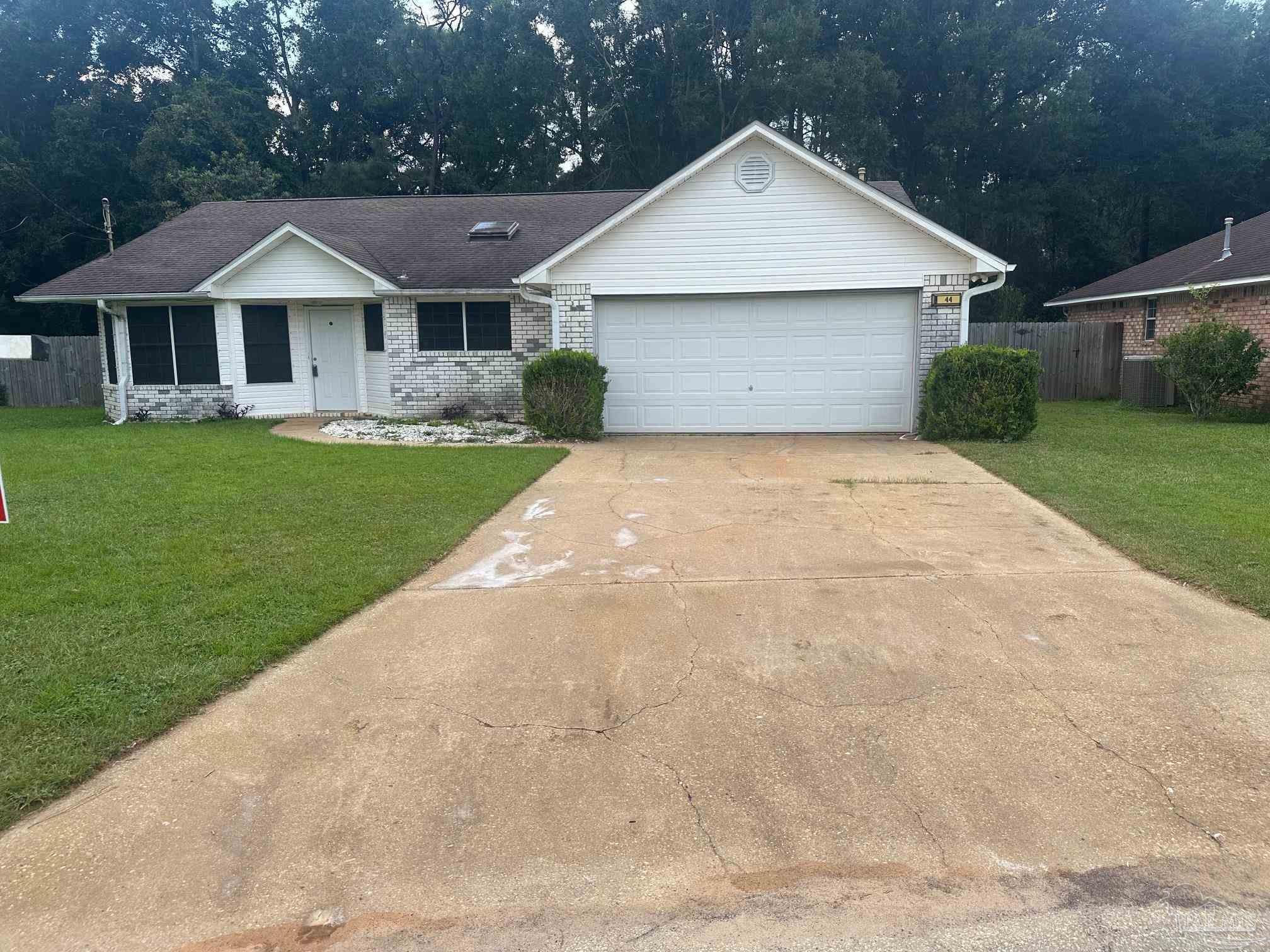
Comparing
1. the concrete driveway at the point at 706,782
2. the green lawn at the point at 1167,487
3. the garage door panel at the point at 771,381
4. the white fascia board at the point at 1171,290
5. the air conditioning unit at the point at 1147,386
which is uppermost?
the white fascia board at the point at 1171,290

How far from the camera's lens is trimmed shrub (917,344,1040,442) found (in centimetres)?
1255

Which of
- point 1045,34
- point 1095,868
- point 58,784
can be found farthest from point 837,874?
point 1045,34

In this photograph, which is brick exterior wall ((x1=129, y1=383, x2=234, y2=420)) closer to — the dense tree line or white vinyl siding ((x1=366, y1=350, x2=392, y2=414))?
white vinyl siding ((x1=366, y1=350, x2=392, y2=414))

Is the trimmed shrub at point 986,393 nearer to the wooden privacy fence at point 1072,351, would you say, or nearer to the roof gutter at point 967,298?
→ the roof gutter at point 967,298

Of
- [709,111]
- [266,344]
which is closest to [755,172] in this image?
[266,344]

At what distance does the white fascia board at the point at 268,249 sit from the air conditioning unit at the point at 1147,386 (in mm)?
15934

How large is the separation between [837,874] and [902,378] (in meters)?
12.2

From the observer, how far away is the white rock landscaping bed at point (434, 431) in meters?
14.0

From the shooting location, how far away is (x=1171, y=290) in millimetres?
19656

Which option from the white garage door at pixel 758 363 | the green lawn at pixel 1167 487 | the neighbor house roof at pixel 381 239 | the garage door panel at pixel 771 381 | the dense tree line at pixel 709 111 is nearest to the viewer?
the green lawn at pixel 1167 487

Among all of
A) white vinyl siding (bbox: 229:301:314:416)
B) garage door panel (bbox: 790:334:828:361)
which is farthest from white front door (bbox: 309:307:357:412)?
garage door panel (bbox: 790:334:828:361)

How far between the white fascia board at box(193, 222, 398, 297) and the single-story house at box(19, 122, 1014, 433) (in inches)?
1.7

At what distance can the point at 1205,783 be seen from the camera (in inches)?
141

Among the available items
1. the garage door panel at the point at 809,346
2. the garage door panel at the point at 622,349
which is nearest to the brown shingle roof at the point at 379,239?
the garage door panel at the point at 622,349
